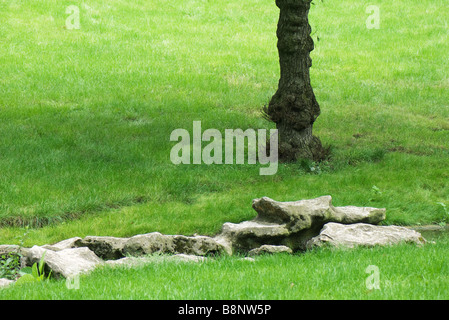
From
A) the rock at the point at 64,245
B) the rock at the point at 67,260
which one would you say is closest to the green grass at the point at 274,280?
the rock at the point at 67,260

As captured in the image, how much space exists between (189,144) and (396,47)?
11.3 meters

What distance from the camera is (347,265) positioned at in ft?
19.2

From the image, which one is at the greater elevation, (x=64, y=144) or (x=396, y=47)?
(x=396, y=47)

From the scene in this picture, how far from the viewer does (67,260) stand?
20.7 feet

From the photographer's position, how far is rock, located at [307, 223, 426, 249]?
7127 mm

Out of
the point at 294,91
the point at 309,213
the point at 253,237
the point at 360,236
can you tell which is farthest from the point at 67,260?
the point at 294,91

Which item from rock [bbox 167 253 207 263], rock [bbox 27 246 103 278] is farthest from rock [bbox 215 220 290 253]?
rock [bbox 27 246 103 278]

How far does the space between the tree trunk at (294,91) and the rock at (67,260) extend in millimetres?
5475

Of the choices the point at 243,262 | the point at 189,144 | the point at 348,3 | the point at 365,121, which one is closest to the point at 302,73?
the point at 189,144

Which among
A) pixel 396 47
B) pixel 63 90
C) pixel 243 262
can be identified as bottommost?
pixel 243 262

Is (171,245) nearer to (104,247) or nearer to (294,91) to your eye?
(104,247)

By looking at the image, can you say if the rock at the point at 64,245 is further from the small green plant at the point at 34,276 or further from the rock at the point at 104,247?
the small green plant at the point at 34,276

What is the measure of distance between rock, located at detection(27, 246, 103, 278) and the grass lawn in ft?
1.30
